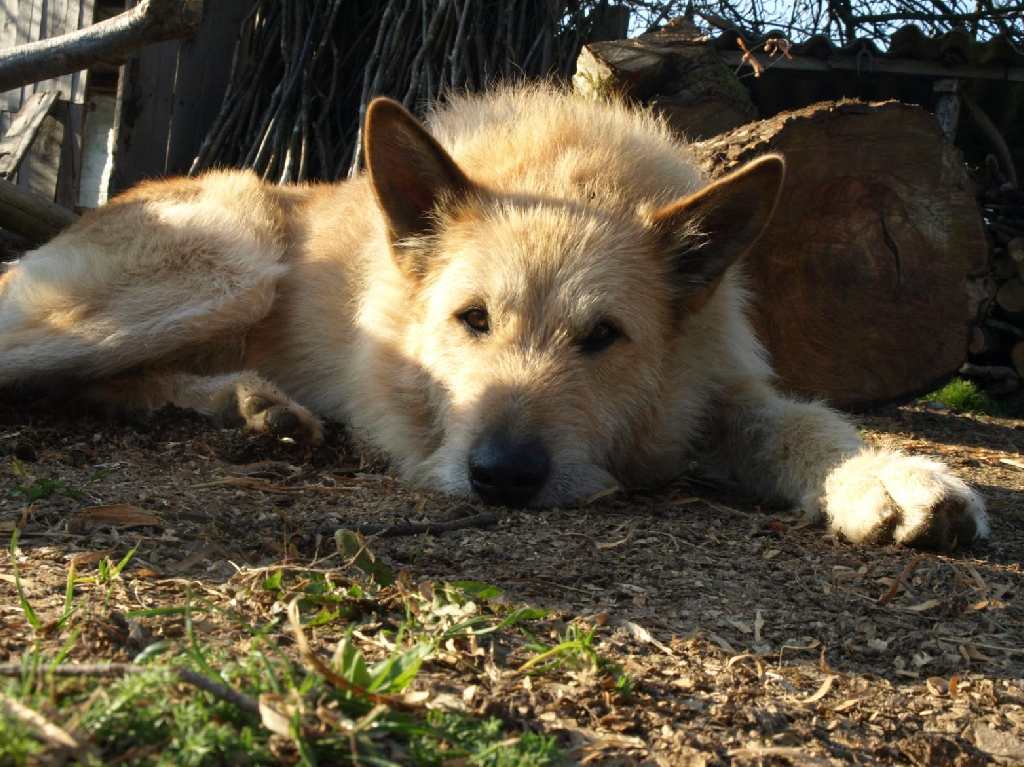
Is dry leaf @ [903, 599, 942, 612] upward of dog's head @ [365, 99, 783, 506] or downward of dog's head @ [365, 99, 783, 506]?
downward

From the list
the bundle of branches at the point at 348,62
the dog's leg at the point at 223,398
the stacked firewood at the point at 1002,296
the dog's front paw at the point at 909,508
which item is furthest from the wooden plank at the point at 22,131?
the stacked firewood at the point at 1002,296

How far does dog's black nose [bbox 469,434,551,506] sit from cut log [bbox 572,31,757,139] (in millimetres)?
3432

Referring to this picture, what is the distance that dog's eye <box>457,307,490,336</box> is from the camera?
3809 millimetres

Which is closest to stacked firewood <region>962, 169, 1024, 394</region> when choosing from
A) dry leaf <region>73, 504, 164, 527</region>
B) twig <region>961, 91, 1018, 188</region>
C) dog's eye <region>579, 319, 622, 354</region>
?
twig <region>961, 91, 1018, 188</region>

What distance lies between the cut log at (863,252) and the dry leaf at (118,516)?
3.53 meters

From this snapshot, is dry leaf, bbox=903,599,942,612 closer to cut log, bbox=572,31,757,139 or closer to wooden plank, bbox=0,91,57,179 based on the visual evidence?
cut log, bbox=572,31,757,139

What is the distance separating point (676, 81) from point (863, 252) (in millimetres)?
1643

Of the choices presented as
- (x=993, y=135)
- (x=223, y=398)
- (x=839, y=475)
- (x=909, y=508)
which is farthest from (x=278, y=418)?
(x=993, y=135)

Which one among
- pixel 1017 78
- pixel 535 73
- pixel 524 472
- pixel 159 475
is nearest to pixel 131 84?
pixel 535 73

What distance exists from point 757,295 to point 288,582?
3.92 m

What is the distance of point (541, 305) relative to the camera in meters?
3.71

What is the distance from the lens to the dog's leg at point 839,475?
10.8 ft

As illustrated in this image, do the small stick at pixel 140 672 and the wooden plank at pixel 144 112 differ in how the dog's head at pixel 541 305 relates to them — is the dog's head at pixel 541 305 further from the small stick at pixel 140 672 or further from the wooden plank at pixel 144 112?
the wooden plank at pixel 144 112

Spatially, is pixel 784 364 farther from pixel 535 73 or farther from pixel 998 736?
pixel 998 736
